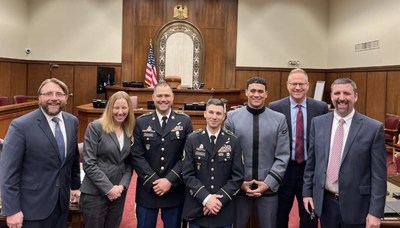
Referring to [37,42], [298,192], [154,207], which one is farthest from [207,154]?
[37,42]

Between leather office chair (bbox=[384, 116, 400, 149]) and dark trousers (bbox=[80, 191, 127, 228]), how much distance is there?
6.49 metres

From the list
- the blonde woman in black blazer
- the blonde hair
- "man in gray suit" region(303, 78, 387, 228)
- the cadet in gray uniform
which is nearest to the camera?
"man in gray suit" region(303, 78, 387, 228)

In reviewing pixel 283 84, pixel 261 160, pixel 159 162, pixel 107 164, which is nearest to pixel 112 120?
pixel 107 164

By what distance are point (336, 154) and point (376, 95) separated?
810cm

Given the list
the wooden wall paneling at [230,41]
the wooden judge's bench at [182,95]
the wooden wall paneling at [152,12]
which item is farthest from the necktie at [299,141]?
the wooden wall paneling at [152,12]

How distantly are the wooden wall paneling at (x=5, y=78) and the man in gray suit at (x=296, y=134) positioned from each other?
9703mm

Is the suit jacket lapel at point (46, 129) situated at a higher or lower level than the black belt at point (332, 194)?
higher

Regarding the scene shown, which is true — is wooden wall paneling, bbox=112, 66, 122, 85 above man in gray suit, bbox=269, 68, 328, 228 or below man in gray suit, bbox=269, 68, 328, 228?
above

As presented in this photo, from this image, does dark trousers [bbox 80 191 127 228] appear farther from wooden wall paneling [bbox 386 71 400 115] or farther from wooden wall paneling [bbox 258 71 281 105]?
wooden wall paneling [bbox 258 71 281 105]

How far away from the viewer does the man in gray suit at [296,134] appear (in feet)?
10.6

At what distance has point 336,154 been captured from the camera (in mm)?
2600

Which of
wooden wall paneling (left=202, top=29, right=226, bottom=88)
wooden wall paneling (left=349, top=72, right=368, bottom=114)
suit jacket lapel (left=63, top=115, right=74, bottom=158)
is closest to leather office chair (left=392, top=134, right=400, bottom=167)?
wooden wall paneling (left=349, top=72, right=368, bottom=114)

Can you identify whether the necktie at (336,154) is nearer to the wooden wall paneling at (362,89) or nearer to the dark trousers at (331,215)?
the dark trousers at (331,215)

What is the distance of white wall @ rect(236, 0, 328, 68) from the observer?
1245 cm
